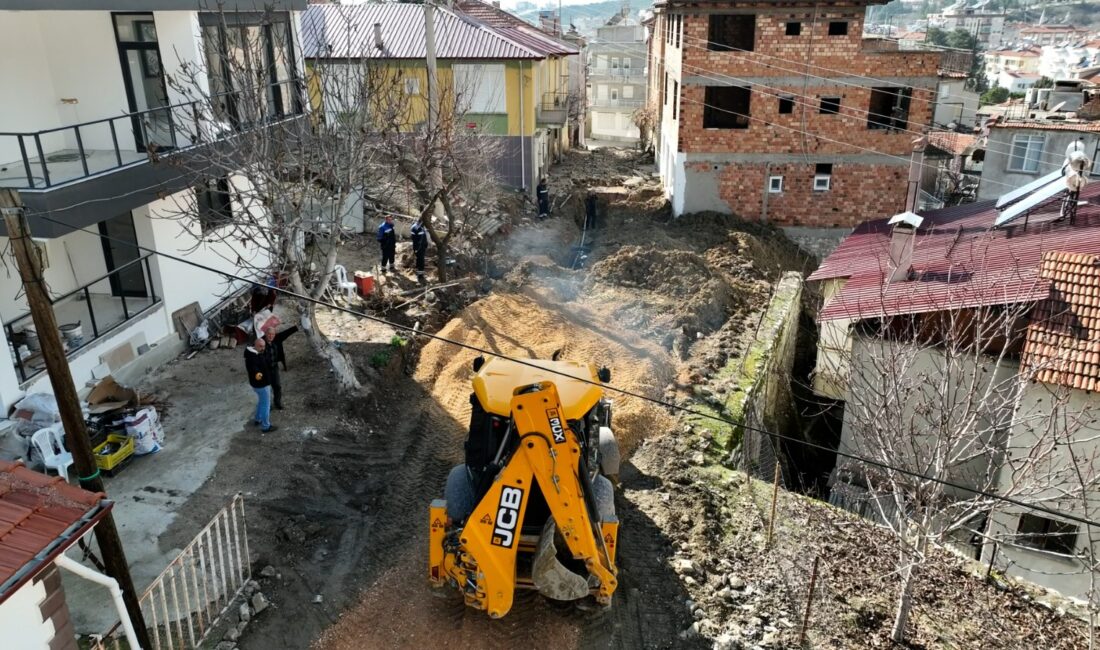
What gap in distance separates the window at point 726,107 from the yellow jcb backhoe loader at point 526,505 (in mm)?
18087

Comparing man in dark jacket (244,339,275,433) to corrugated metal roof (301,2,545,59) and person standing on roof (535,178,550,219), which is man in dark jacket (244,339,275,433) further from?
corrugated metal roof (301,2,545,59)

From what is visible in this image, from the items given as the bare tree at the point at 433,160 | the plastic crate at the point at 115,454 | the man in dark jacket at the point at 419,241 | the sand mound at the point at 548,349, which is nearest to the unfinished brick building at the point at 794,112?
the bare tree at the point at 433,160

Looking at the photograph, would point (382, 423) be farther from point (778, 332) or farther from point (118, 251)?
point (778, 332)

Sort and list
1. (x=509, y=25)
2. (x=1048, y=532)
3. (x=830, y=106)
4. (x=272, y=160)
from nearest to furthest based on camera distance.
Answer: (x=1048, y=532) < (x=272, y=160) < (x=830, y=106) < (x=509, y=25)

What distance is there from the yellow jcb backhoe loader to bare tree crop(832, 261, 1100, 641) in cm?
282

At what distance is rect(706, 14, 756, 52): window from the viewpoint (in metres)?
24.0

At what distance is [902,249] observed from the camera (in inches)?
525

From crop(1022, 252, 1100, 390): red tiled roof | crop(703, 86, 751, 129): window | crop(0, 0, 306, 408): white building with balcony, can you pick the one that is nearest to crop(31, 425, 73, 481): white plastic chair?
crop(0, 0, 306, 408): white building with balcony

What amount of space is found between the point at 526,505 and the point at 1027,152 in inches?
810

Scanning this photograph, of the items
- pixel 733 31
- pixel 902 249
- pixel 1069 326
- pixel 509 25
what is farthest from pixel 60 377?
pixel 509 25

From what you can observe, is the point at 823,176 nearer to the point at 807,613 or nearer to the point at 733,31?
the point at 733,31

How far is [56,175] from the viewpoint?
40.9 feet

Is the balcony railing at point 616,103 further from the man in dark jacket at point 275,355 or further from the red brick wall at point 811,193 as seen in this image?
the man in dark jacket at point 275,355

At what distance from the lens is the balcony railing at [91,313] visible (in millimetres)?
11391
